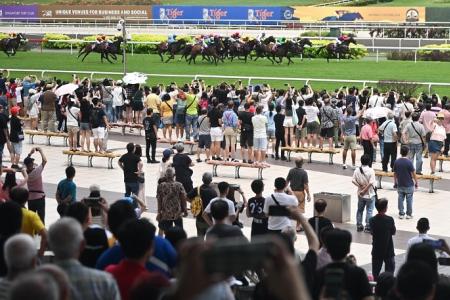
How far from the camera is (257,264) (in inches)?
175

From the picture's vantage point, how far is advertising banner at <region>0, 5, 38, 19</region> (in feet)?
261

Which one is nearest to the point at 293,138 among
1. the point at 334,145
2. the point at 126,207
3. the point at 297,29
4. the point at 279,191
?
the point at 334,145

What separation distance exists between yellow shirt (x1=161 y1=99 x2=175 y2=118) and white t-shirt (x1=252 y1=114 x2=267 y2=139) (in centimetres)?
377

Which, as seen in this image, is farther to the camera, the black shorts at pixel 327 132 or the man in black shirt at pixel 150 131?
the black shorts at pixel 327 132

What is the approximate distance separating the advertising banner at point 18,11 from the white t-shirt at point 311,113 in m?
56.2

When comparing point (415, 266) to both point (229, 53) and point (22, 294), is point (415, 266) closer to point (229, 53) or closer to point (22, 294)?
point (22, 294)

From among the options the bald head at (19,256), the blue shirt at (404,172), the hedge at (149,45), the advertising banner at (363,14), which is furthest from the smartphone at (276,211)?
the advertising banner at (363,14)

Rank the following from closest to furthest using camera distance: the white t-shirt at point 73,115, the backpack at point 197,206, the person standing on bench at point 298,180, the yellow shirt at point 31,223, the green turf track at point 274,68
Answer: the yellow shirt at point 31,223
the backpack at point 197,206
the person standing on bench at point 298,180
the white t-shirt at point 73,115
the green turf track at point 274,68

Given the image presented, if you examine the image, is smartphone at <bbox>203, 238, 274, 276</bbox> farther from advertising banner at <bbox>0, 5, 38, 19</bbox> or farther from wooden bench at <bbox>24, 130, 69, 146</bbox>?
advertising banner at <bbox>0, 5, 38, 19</bbox>

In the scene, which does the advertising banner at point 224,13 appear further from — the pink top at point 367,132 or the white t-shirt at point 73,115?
the pink top at point 367,132

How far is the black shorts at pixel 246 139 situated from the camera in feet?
79.7

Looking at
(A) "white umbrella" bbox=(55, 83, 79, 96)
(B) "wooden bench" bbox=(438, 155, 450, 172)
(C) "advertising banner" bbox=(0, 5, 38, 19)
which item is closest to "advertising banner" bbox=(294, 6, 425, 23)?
(C) "advertising banner" bbox=(0, 5, 38, 19)

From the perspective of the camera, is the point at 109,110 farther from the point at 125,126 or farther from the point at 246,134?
the point at 246,134

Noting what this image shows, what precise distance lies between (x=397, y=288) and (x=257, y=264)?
2.36 m
